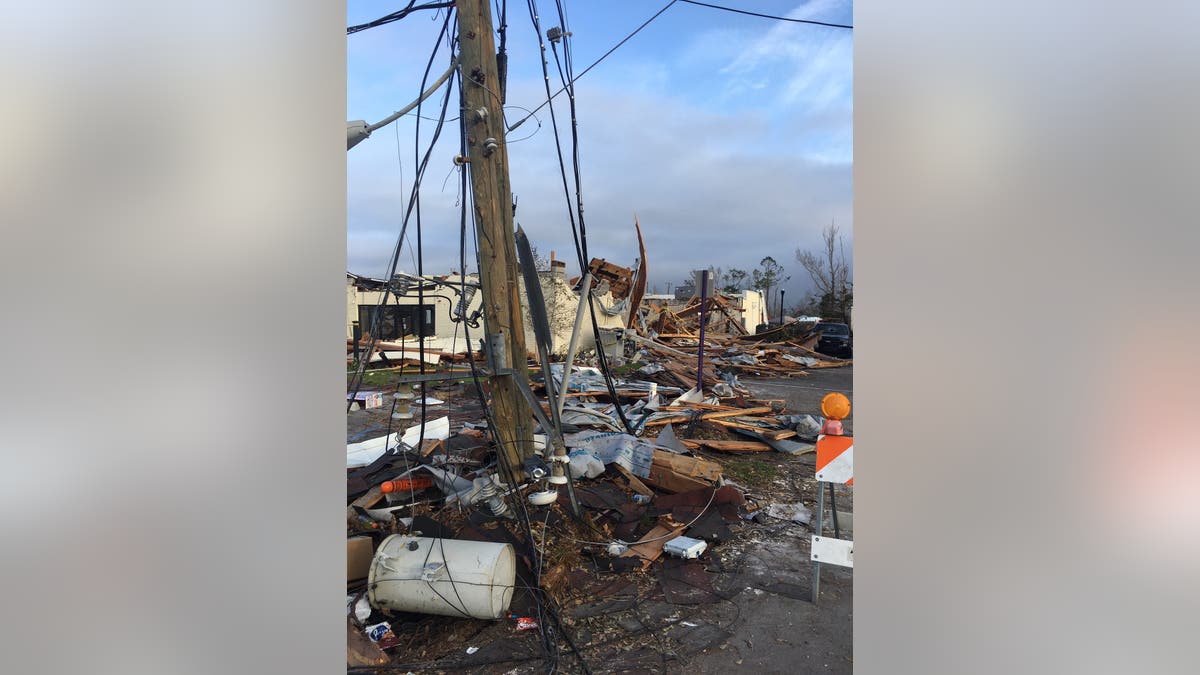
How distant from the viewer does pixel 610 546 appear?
15.7 ft

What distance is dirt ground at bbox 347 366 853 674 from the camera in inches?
133

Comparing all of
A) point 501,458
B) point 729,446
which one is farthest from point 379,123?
point 729,446

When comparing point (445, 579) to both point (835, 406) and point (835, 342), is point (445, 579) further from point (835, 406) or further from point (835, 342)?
point (835, 342)

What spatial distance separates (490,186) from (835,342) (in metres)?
22.0

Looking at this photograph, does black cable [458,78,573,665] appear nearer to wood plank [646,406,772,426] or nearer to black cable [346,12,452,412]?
black cable [346,12,452,412]

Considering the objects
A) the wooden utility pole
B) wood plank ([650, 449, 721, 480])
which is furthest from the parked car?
the wooden utility pole

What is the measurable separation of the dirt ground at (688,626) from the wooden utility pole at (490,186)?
1.70 m

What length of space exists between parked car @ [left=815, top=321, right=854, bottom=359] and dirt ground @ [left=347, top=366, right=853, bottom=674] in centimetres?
2010

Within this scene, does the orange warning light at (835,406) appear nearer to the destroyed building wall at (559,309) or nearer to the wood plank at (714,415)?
the wood plank at (714,415)

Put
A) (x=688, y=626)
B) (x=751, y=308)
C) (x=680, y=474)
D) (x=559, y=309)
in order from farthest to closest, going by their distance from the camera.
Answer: (x=751, y=308)
(x=559, y=309)
(x=680, y=474)
(x=688, y=626)

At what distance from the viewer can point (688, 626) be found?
12.3 ft
